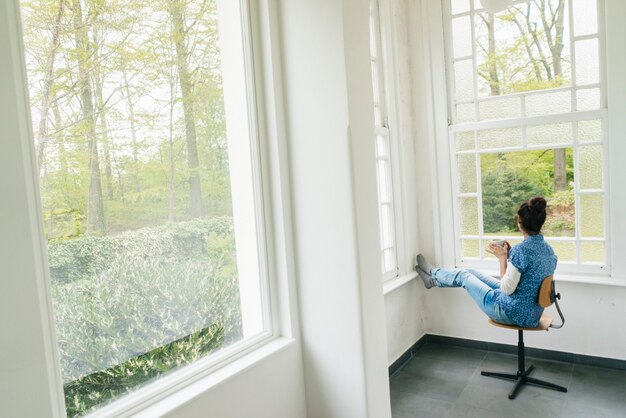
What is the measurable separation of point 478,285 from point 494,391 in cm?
74

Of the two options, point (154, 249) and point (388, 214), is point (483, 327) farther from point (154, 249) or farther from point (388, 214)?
point (154, 249)

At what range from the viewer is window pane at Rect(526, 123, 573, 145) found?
140 inches

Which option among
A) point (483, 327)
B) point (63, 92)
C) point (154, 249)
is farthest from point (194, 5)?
point (483, 327)

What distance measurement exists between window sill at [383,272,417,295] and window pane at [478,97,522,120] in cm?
145

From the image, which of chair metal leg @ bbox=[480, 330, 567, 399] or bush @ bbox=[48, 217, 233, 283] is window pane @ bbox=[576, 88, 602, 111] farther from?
bush @ bbox=[48, 217, 233, 283]

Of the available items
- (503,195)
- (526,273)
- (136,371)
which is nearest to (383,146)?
(503,195)

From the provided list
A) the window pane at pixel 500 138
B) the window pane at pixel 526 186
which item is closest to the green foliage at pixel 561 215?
the window pane at pixel 526 186

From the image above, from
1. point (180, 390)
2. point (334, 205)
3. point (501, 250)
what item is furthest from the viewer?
point (501, 250)

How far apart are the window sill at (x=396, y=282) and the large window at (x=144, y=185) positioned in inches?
57.7

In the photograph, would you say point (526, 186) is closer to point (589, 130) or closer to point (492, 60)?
point (589, 130)

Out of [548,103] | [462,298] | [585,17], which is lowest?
[462,298]

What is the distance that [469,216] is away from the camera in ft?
13.2

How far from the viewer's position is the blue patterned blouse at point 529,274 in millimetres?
3066

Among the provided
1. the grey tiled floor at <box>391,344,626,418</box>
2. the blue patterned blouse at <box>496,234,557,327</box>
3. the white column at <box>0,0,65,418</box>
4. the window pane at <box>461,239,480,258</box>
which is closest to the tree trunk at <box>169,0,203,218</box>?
the white column at <box>0,0,65,418</box>
